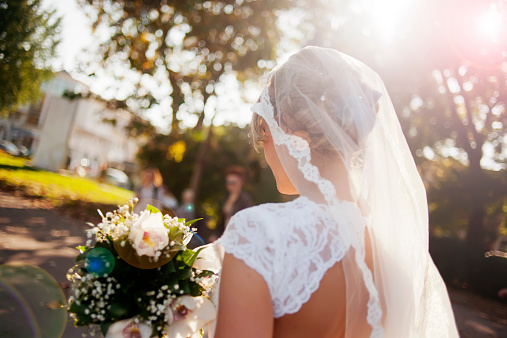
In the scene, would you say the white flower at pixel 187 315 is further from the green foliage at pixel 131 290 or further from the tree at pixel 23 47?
the tree at pixel 23 47

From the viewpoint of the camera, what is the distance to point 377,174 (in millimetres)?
1808

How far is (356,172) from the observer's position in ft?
5.86

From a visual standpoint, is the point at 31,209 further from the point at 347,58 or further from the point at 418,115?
the point at 418,115

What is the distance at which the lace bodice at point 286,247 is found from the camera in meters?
1.33

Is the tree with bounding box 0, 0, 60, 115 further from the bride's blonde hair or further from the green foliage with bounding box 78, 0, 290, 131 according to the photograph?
the bride's blonde hair

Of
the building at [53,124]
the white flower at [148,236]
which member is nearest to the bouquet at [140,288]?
the white flower at [148,236]

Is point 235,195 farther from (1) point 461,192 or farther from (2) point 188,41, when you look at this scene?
(1) point 461,192

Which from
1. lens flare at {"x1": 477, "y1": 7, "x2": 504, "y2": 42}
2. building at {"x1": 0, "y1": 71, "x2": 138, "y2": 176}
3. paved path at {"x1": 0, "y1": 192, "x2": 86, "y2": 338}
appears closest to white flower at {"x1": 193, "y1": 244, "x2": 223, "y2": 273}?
paved path at {"x1": 0, "y1": 192, "x2": 86, "y2": 338}

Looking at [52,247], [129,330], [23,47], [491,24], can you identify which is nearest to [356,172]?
[129,330]

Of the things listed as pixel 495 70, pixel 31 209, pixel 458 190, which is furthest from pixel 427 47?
pixel 31 209

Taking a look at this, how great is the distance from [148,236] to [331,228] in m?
0.72

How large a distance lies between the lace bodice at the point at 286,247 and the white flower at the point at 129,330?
503 millimetres

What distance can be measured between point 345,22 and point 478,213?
9.01 m

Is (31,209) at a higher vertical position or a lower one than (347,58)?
lower
